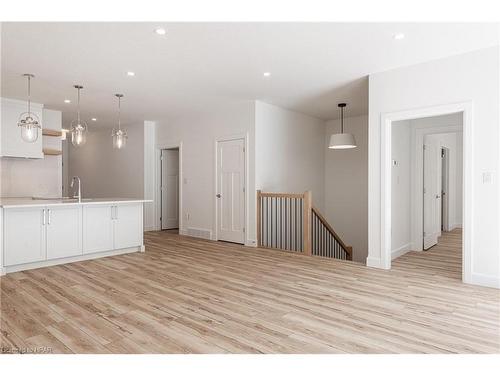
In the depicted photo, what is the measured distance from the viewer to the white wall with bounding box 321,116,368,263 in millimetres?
7469

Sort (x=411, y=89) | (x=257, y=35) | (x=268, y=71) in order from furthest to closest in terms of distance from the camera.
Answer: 1. (x=268, y=71)
2. (x=411, y=89)
3. (x=257, y=35)

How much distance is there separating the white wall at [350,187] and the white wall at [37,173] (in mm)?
6064

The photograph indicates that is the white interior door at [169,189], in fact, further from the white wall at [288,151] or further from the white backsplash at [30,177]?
the white wall at [288,151]

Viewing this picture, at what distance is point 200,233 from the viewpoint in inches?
275

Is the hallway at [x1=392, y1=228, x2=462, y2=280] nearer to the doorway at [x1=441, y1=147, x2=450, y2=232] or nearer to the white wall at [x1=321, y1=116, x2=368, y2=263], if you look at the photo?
the white wall at [x1=321, y1=116, x2=368, y2=263]

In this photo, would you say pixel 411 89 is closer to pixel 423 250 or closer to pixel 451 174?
pixel 423 250

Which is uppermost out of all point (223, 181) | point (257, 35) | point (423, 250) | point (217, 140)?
point (257, 35)

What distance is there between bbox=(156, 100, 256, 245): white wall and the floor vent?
66 mm

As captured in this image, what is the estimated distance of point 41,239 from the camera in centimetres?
441

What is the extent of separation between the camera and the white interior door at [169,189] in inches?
322

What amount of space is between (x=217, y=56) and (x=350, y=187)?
492cm

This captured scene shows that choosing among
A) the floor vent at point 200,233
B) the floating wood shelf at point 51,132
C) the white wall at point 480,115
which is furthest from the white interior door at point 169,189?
the white wall at point 480,115
